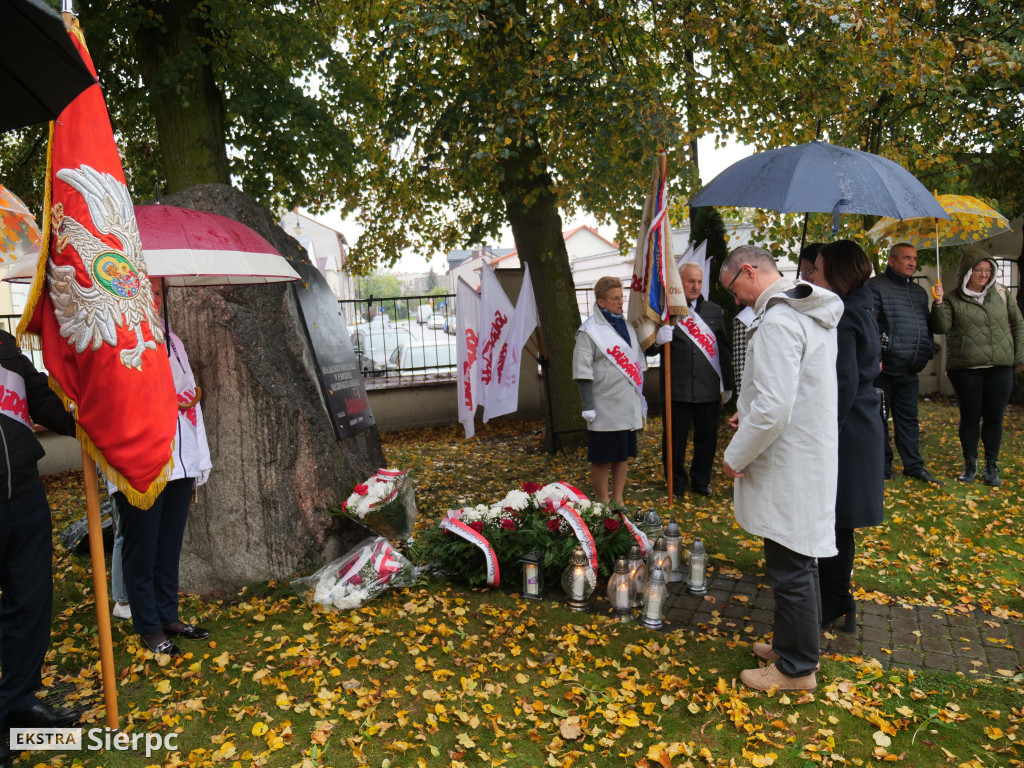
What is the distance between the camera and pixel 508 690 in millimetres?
3557

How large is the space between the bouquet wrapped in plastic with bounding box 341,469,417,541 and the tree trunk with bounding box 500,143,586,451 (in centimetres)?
428

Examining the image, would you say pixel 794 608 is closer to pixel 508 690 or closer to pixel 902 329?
pixel 508 690

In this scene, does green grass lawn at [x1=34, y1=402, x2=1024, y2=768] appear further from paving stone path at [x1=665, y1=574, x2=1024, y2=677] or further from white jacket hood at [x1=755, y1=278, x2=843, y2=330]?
white jacket hood at [x1=755, y1=278, x2=843, y2=330]

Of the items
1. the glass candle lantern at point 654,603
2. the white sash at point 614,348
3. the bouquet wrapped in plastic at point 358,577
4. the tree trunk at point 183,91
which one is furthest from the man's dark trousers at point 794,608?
the tree trunk at point 183,91

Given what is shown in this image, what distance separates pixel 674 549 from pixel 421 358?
753 centimetres

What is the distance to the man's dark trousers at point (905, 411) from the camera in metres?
6.79

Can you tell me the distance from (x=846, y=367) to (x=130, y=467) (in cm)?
322

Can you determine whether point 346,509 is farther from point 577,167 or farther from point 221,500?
point 577,167


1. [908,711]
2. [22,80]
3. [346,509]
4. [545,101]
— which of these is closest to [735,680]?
[908,711]

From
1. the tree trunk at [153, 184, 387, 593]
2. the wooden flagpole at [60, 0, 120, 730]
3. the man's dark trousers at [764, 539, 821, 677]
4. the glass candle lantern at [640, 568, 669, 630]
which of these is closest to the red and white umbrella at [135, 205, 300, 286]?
the tree trunk at [153, 184, 387, 593]

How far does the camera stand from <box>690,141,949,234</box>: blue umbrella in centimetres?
410

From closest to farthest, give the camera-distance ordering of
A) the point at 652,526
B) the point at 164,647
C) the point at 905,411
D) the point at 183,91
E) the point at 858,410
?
the point at 858,410 < the point at 164,647 < the point at 652,526 < the point at 905,411 < the point at 183,91

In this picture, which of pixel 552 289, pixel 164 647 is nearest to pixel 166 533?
pixel 164 647

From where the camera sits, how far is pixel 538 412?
39.0 feet
